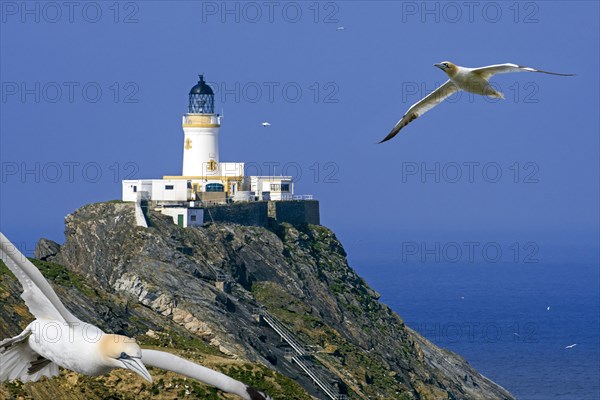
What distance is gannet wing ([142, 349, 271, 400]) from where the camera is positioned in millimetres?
26656

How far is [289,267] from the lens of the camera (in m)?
84.1

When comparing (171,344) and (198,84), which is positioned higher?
(198,84)

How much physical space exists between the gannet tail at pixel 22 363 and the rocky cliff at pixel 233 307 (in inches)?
527

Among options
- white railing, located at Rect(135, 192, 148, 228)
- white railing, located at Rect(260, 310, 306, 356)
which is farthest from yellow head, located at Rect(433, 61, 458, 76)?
white railing, located at Rect(135, 192, 148, 228)

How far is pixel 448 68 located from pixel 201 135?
5762 cm

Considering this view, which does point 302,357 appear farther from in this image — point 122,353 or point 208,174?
point 122,353

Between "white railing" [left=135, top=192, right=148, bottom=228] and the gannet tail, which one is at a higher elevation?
"white railing" [left=135, top=192, right=148, bottom=228]

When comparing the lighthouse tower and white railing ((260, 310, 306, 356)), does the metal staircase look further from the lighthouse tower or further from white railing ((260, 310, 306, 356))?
the lighthouse tower

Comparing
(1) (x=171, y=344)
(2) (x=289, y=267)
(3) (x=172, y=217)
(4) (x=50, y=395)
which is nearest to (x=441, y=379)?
(2) (x=289, y=267)

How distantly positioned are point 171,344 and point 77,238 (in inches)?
770

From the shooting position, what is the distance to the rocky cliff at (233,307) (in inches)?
2172

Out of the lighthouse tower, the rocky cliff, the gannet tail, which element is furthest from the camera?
the lighthouse tower

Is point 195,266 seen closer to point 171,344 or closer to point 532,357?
point 171,344

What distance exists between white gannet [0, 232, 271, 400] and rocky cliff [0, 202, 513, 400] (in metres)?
13.5
